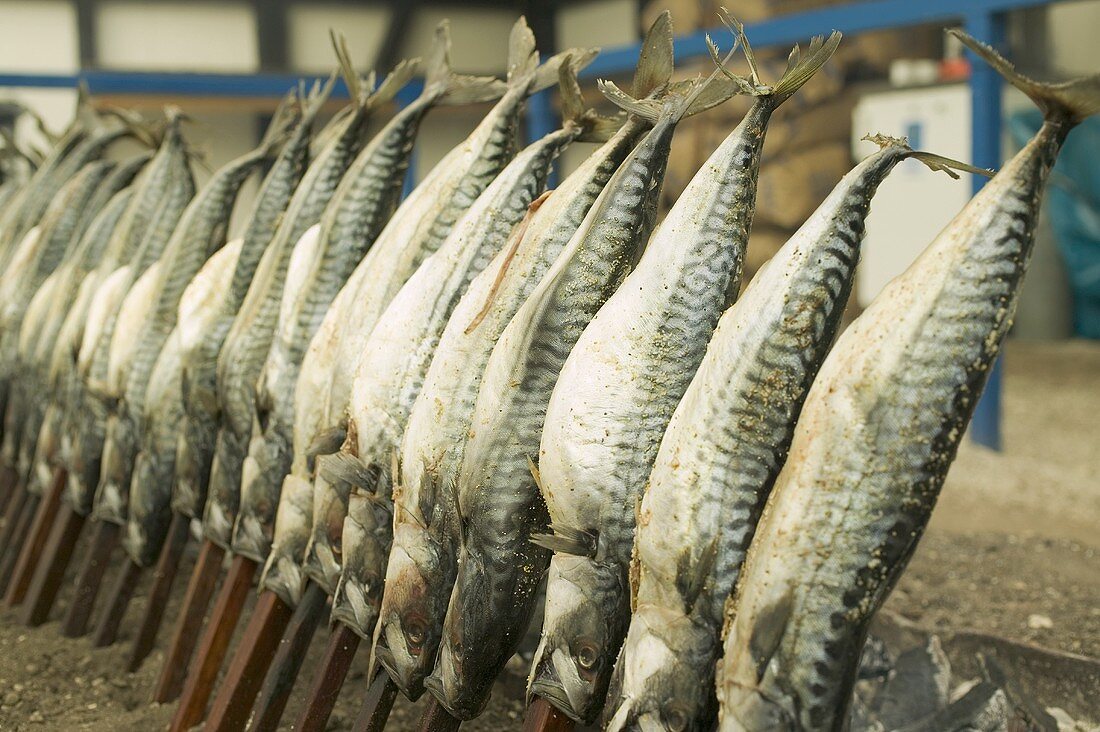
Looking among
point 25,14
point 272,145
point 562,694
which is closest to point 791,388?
point 562,694

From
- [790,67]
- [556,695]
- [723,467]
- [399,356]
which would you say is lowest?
[556,695]

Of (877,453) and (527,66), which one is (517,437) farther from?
(527,66)

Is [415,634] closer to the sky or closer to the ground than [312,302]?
closer to the ground

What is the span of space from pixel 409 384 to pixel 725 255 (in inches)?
23.5

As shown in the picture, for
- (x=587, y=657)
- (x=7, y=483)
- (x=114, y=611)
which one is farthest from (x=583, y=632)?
(x=7, y=483)

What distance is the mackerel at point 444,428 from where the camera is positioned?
5.42ft

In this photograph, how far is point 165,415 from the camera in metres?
2.45

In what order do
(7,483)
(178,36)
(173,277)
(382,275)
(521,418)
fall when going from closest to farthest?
(521,418) → (382,275) → (173,277) → (7,483) → (178,36)

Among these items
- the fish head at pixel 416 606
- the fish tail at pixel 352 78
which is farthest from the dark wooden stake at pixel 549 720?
the fish tail at pixel 352 78


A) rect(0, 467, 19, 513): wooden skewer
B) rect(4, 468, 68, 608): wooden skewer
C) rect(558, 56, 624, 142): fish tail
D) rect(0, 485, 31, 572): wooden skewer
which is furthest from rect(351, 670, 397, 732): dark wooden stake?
rect(0, 467, 19, 513): wooden skewer

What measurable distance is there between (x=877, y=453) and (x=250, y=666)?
131 centimetres

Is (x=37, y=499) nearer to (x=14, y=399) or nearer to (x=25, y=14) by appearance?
(x=14, y=399)

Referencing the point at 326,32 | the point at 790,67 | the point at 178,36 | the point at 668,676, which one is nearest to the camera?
the point at 668,676

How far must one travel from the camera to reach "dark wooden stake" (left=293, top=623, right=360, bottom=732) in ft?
6.06
